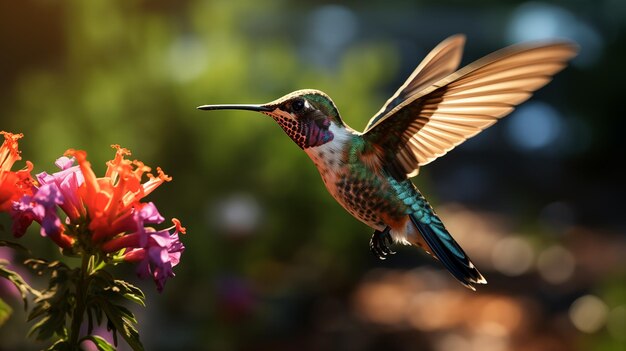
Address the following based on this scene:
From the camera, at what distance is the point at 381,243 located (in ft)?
2.85

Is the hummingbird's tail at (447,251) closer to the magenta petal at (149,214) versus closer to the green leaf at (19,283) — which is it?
the magenta petal at (149,214)

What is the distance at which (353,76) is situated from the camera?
189 inches

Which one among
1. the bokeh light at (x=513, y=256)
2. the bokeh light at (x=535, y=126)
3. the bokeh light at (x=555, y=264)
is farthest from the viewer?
the bokeh light at (x=535, y=126)

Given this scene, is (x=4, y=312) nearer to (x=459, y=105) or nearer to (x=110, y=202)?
(x=110, y=202)

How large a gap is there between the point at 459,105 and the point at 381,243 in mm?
211

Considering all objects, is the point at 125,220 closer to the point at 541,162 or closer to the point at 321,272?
the point at 321,272

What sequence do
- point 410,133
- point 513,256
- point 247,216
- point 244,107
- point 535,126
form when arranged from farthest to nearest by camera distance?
point 535,126 → point 513,256 → point 247,216 → point 410,133 → point 244,107

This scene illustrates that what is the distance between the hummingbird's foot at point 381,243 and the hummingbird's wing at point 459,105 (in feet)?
0.26

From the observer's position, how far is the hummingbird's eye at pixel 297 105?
76 cm

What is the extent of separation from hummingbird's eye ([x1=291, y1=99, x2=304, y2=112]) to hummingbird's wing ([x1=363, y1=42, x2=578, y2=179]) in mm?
101

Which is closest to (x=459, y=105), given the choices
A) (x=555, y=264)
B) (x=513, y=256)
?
(x=555, y=264)

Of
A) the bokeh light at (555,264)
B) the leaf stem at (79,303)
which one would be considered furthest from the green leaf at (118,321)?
the bokeh light at (555,264)

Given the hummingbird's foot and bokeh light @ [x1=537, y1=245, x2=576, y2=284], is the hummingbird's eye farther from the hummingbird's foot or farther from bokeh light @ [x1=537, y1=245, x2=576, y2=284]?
bokeh light @ [x1=537, y1=245, x2=576, y2=284]

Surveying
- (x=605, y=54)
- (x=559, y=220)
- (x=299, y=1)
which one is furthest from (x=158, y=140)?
(x=299, y=1)
